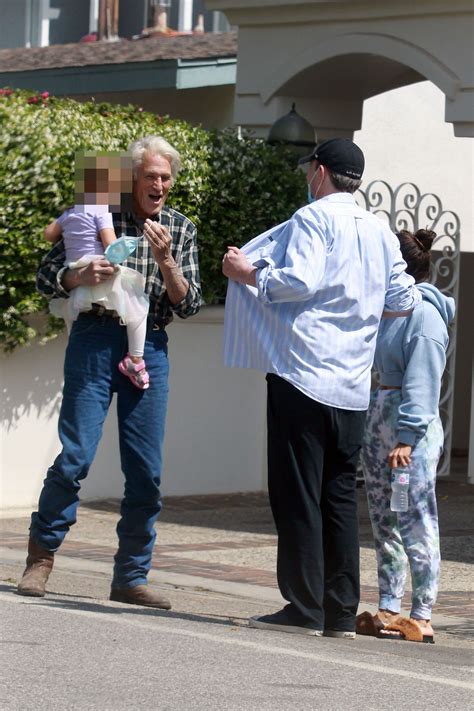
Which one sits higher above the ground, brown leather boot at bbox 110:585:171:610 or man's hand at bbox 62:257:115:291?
man's hand at bbox 62:257:115:291

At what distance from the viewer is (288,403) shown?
19.7ft

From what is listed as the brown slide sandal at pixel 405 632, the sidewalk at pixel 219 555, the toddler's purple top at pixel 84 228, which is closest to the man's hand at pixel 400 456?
the brown slide sandal at pixel 405 632

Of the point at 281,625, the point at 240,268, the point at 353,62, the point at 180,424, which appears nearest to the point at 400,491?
the point at 281,625

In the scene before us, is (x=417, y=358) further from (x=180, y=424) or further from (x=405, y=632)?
(x=180, y=424)

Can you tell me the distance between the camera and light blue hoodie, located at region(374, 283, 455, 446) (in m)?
6.37

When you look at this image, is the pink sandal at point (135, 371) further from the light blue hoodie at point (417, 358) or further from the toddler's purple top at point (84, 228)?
the light blue hoodie at point (417, 358)

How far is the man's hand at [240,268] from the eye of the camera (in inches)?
234

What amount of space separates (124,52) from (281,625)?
12.5m

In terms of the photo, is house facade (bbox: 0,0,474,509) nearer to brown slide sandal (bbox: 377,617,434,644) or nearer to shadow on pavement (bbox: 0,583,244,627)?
shadow on pavement (bbox: 0,583,244,627)

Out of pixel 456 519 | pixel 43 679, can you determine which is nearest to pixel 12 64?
pixel 456 519

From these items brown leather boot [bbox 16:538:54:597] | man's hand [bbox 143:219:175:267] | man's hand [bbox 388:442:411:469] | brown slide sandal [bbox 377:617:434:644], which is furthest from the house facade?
man's hand [bbox 388:442:411:469]

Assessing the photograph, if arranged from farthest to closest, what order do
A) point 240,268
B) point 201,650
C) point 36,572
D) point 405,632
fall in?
1. point 36,572
2. point 405,632
3. point 240,268
4. point 201,650

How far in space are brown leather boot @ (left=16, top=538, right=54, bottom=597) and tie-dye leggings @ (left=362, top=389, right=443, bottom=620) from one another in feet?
4.71

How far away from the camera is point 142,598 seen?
264 inches
